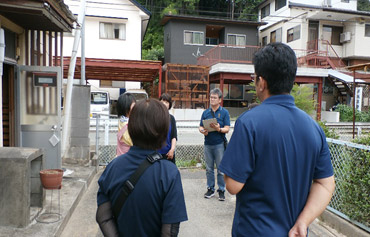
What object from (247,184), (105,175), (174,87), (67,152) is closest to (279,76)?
(247,184)

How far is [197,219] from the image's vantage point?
165 inches

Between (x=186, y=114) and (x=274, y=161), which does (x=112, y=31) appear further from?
(x=274, y=161)

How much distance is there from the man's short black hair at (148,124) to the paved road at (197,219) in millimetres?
2485

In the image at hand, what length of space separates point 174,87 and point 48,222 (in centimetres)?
1442

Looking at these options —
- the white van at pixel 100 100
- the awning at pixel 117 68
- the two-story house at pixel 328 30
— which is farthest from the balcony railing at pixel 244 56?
the white van at pixel 100 100

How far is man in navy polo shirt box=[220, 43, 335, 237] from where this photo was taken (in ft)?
5.05

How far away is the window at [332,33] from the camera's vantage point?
22.9 metres

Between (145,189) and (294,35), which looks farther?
(294,35)

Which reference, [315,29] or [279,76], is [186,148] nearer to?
[279,76]

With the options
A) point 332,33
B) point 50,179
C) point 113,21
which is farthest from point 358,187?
point 332,33

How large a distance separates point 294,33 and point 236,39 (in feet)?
14.4

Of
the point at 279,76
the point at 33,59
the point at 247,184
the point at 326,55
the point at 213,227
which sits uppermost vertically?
the point at 326,55

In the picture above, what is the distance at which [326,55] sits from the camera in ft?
67.0

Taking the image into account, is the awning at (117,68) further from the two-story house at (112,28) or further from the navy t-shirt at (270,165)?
the navy t-shirt at (270,165)
